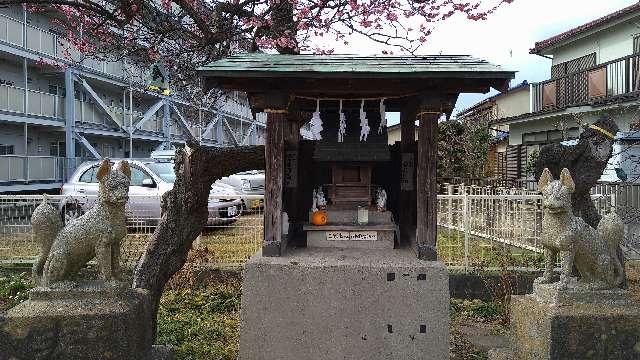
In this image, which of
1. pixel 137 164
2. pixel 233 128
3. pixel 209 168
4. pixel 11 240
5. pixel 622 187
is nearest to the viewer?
pixel 209 168

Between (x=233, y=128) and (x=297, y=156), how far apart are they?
35778mm

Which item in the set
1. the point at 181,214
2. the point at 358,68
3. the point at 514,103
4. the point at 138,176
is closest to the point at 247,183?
the point at 138,176

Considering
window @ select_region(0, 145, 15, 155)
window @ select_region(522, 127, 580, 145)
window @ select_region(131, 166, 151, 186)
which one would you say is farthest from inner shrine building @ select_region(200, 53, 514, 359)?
window @ select_region(0, 145, 15, 155)

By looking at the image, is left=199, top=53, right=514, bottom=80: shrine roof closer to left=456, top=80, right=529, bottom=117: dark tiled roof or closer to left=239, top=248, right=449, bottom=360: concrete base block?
left=239, top=248, right=449, bottom=360: concrete base block

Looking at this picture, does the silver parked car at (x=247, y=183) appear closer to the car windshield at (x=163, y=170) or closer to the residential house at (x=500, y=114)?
the car windshield at (x=163, y=170)

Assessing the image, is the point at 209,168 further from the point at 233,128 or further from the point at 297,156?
the point at 233,128

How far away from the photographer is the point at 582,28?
17891 millimetres

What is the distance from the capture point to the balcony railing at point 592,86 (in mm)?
15031

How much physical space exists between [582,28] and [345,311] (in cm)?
1775

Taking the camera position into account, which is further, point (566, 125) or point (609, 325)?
point (566, 125)

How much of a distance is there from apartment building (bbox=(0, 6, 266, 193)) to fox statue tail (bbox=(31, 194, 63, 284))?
1459 centimetres

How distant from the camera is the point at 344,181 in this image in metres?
6.45

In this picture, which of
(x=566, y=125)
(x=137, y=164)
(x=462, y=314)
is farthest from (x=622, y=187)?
(x=137, y=164)

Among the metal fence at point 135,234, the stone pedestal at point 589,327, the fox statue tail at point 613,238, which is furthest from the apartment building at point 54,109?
the stone pedestal at point 589,327
